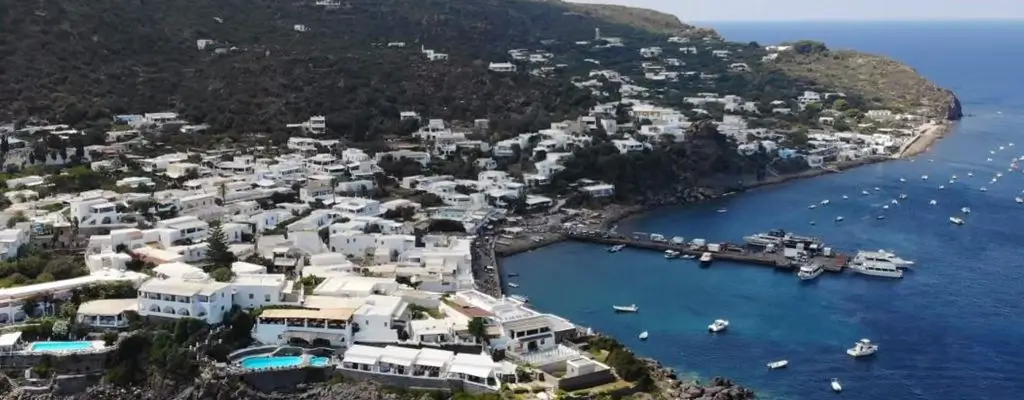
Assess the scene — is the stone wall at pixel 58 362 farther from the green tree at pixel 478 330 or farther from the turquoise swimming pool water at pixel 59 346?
the green tree at pixel 478 330

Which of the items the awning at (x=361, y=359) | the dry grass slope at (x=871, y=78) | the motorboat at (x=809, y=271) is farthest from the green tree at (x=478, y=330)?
the dry grass slope at (x=871, y=78)

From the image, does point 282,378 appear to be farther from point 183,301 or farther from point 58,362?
point 58,362

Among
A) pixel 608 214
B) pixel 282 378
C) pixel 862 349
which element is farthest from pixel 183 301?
pixel 608 214

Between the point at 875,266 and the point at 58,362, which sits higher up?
the point at 58,362

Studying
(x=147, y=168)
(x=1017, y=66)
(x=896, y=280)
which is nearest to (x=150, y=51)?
(x=147, y=168)

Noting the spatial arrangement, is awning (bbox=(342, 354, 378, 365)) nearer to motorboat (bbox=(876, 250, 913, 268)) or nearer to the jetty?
the jetty

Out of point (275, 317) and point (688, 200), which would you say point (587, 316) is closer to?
point (275, 317)

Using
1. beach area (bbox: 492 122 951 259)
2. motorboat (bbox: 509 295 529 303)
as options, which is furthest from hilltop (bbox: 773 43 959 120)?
motorboat (bbox: 509 295 529 303)
